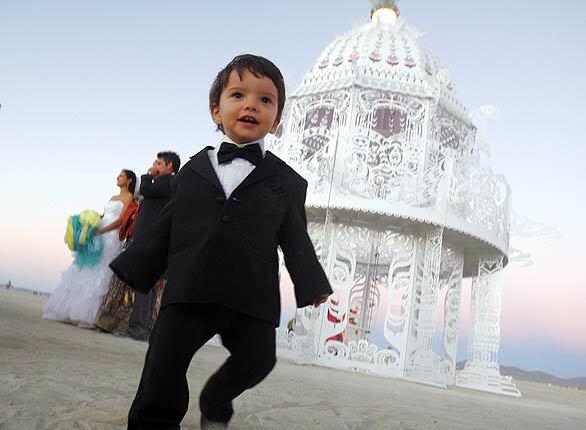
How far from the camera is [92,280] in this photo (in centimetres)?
629

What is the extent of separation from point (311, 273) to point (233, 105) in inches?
28.7

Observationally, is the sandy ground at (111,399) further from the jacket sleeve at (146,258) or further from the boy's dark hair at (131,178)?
the boy's dark hair at (131,178)

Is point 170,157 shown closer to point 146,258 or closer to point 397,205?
point 146,258

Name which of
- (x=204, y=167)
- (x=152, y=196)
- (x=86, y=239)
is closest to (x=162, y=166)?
(x=152, y=196)

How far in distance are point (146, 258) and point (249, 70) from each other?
32.3 inches

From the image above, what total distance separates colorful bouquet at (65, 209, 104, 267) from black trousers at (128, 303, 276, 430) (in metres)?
4.95

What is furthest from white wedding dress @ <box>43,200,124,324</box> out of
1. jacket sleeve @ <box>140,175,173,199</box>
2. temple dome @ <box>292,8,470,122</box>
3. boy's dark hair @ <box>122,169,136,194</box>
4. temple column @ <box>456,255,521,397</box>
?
temple column @ <box>456,255,521,397</box>

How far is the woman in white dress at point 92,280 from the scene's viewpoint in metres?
6.22

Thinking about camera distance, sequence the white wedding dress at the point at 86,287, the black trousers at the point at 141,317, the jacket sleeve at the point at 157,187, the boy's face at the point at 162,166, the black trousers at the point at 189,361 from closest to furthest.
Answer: the black trousers at the point at 189,361 → the jacket sleeve at the point at 157,187 → the boy's face at the point at 162,166 → the black trousers at the point at 141,317 → the white wedding dress at the point at 86,287

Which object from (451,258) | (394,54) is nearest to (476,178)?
(451,258)

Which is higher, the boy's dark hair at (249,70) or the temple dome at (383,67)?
the temple dome at (383,67)

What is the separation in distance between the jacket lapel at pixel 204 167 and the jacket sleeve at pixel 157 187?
2.99 metres

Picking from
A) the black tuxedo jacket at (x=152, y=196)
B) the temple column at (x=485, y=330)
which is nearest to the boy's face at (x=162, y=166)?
the black tuxedo jacket at (x=152, y=196)

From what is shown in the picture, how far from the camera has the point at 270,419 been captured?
2471mm
